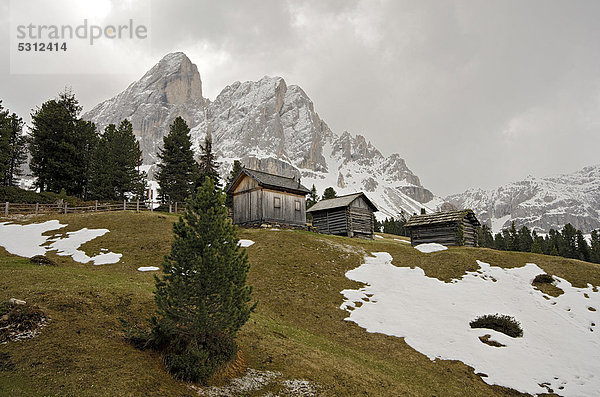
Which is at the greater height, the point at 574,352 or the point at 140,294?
the point at 140,294

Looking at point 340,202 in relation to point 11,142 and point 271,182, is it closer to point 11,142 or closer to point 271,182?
point 271,182

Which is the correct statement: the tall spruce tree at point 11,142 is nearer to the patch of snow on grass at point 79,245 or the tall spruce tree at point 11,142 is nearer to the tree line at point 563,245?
the patch of snow on grass at point 79,245

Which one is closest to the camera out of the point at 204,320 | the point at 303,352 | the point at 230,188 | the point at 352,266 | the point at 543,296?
the point at 204,320

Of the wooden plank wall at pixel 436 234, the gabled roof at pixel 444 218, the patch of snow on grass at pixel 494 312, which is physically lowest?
the patch of snow on grass at pixel 494 312

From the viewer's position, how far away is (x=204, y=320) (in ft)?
32.9

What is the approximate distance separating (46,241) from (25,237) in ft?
7.81

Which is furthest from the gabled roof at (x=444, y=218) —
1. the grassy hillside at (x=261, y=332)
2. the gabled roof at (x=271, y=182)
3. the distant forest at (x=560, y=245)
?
the distant forest at (x=560, y=245)

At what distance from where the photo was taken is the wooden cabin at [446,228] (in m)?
35.8

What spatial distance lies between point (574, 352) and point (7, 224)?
44.1 meters

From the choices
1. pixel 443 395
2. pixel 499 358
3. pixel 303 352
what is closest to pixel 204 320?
pixel 303 352

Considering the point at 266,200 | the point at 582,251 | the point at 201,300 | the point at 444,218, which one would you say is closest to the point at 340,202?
the point at 266,200

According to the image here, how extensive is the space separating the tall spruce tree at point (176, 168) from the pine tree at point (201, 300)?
47.3 m

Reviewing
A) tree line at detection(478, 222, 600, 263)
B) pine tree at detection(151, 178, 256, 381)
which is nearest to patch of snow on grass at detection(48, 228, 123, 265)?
pine tree at detection(151, 178, 256, 381)

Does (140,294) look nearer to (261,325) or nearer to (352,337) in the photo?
(261,325)
